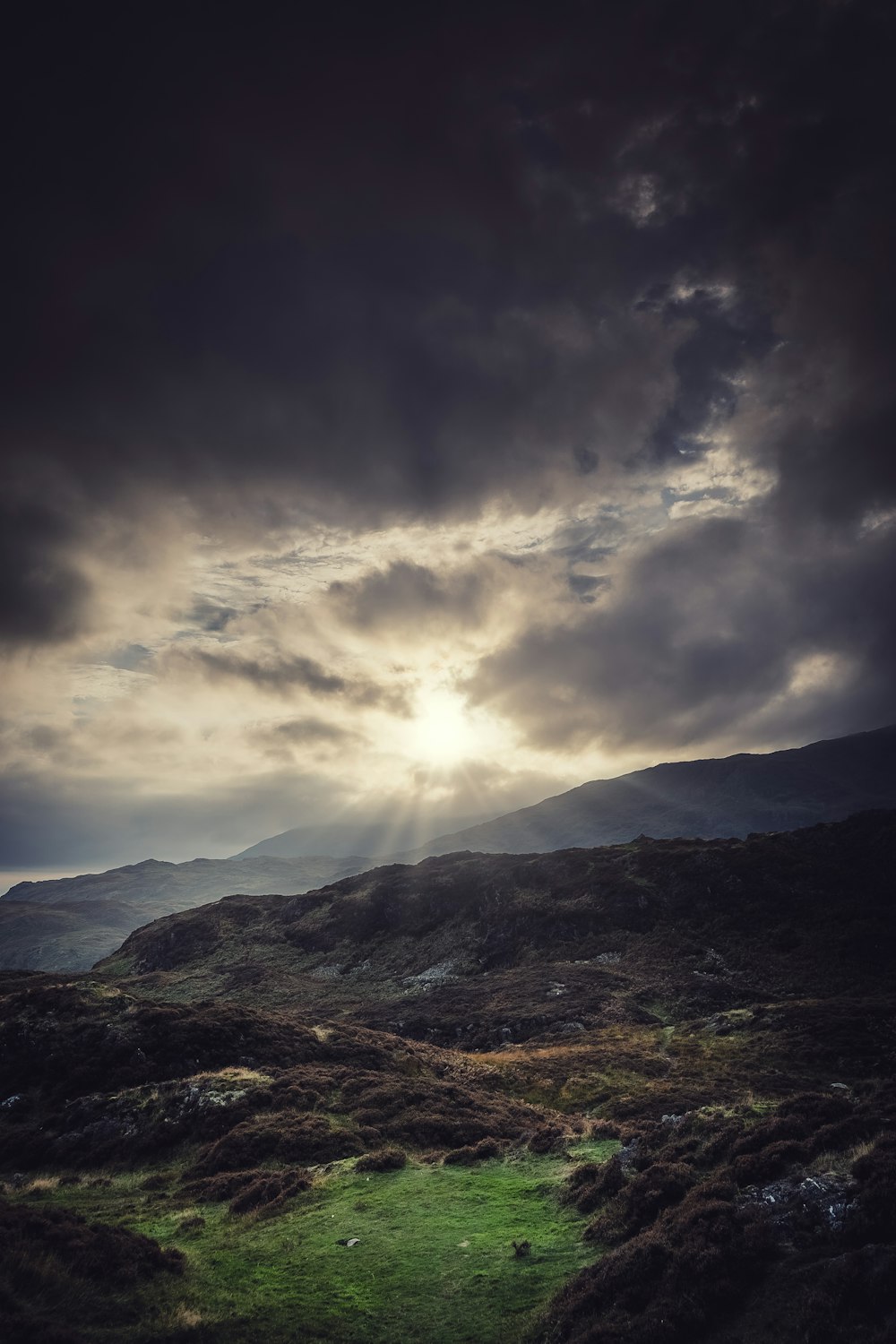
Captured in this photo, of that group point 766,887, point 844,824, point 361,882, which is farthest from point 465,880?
point 844,824

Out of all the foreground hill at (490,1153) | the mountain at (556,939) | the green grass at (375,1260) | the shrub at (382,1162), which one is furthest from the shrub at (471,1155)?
the mountain at (556,939)

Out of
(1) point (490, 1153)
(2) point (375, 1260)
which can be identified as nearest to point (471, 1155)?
(1) point (490, 1153)

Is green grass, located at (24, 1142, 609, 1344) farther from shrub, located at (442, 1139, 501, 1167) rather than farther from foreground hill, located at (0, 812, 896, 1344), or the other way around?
shrub, located at (442, 1139, 501, 1167)

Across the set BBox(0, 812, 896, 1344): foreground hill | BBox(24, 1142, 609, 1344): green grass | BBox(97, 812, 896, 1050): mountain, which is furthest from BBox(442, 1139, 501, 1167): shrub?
BBox(97, 812, 896, 1050): mountain

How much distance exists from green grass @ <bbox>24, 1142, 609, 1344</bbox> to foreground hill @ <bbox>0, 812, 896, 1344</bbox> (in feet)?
0.32

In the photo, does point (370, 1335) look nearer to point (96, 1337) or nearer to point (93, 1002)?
point (96, 1337)

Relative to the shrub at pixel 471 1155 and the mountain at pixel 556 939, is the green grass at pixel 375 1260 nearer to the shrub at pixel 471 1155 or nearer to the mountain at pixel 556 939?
the shrub at pixel 471 1155

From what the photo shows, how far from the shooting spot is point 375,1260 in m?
15.6

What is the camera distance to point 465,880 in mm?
98188

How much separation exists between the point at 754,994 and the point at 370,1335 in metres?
54.0

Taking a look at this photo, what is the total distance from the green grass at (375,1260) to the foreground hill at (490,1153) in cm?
10

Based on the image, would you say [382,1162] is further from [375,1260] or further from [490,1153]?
[375,1260]

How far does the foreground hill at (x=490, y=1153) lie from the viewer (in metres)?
11.4

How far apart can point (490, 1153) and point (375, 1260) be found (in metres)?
9.54
